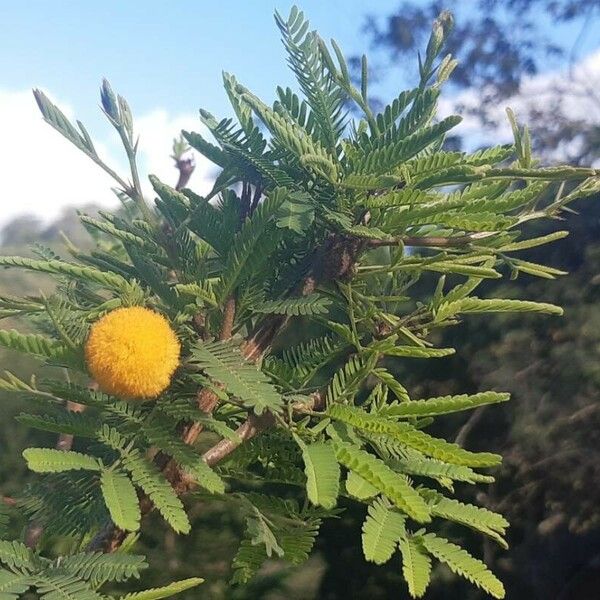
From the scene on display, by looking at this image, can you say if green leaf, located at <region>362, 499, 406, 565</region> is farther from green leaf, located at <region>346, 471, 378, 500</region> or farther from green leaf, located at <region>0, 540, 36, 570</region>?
green leaf, located at <region>0, 540, 36, 570</region>

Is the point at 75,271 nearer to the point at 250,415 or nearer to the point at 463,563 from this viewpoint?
the point at 250,415

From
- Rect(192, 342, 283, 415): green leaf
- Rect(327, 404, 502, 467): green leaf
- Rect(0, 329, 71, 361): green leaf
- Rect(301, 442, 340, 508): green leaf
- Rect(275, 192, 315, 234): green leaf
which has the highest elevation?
Rect(275, 192, 315, 234): green leaf

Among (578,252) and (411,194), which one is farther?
(578,252)

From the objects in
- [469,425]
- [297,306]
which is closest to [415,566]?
[297,306]

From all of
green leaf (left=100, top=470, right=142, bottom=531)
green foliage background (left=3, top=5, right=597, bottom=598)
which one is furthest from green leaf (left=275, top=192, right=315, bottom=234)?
green leaf (left=100, top=470, right=142, bottom=531)

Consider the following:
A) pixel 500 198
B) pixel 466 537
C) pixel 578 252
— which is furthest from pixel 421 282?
pixel 500 198

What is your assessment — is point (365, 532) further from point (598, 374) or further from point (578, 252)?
point (578, 252)

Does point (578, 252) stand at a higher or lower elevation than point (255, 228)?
higher
